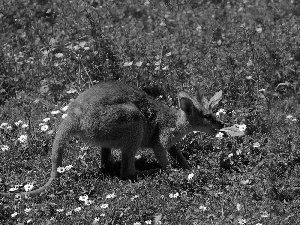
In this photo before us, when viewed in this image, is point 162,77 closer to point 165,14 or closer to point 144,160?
point 144,160

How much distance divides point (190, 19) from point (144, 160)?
3429mm

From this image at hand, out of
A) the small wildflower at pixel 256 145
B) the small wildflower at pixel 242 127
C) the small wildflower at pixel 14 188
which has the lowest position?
the small wildflower at pixel 14 188

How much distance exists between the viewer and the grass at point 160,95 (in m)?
6.55

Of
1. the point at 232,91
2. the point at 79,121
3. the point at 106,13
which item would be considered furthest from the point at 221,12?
the point at 79,121

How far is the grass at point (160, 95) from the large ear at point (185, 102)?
16.6 inches

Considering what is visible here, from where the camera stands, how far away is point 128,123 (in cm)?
714

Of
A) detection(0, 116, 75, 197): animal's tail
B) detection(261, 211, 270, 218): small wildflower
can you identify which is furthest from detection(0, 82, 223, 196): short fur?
detection(261, 211, 270, 218): small wildflower

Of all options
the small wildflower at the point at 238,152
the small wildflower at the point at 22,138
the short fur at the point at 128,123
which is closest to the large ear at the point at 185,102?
the short fur at the point at 128,123

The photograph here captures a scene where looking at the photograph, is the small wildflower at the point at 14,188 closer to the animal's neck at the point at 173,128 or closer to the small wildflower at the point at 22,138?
the small wildflower at the point at 22,138

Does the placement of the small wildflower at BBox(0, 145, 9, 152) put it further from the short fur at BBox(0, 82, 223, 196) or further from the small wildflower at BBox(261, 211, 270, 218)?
the small wildflower at BBox(261, 211, 270, 218)

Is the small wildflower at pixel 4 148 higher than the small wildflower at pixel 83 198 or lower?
higher

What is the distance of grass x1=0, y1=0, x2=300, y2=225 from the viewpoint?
21.5 feet

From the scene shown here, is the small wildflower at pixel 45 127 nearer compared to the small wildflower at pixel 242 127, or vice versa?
the small wildflower at pixel 242 127

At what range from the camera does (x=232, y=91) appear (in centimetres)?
873
